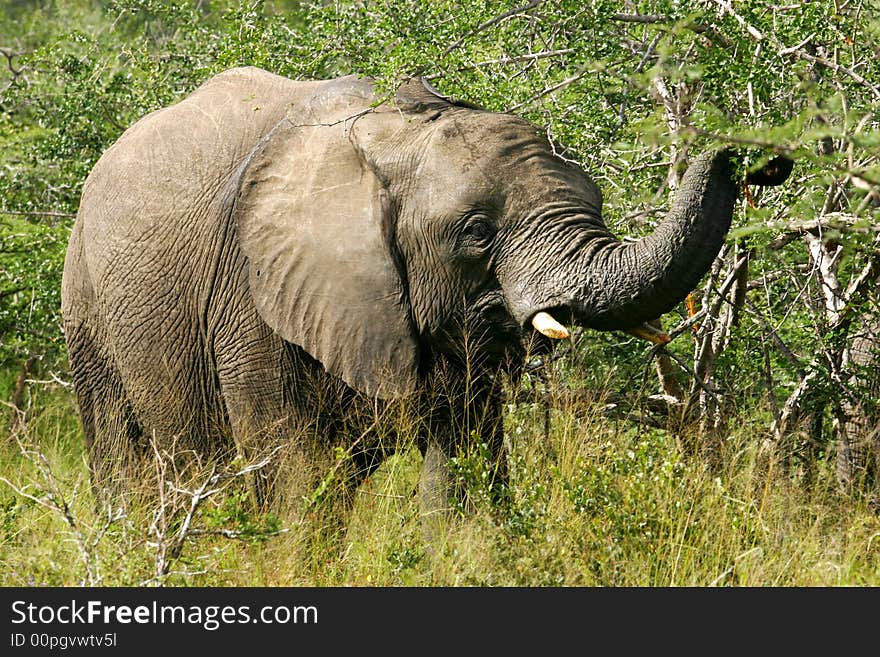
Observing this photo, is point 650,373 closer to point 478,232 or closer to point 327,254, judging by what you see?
point 478,232

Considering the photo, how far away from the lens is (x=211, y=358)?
5.89m

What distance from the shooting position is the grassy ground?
482 cm

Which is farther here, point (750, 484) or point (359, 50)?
point (359, 50)

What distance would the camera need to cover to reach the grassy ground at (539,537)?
4824mm

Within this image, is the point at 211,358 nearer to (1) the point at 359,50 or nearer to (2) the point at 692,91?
(1) the point at 359,50

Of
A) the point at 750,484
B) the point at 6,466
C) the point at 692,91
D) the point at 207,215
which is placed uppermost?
the point at 692,91

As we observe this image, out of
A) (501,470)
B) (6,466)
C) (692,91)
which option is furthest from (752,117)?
(6,466)

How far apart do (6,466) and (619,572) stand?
3.83 m

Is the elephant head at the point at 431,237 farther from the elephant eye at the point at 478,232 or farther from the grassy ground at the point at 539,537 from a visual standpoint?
the grassy ground at the point at 539,537

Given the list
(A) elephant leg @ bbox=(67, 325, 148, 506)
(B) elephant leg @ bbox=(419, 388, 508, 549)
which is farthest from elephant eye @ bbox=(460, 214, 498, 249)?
(A) elephant leg @ bbox=(67, 325, 148, 506)

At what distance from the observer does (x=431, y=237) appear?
5254 millimetres

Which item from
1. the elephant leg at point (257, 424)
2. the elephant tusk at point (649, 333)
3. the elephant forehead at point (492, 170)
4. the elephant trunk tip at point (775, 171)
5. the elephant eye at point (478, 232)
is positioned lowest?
the elephant leg at point (257, 424)

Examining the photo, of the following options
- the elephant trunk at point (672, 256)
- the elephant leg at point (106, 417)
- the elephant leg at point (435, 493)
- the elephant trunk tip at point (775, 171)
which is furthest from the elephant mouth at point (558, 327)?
the elephant leg at point (106, 417)
